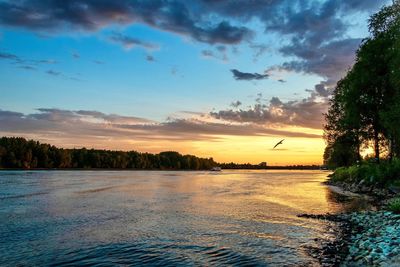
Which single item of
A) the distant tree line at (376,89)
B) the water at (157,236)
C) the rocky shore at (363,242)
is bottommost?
the water at (157,236)

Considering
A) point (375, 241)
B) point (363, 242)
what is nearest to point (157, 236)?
point (363, 242)

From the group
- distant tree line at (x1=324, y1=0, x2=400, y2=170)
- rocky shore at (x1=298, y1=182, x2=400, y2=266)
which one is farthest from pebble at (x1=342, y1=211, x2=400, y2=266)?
distant tree line at (x1=324, y1=0, x2=400, y2=170)

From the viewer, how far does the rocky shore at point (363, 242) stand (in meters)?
15.4

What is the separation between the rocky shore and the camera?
15.4 m

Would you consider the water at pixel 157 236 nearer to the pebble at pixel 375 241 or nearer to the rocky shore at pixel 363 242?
the rocky shore at pixel 363 242

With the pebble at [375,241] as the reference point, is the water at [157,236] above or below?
below

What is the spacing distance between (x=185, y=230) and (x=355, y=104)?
39.7m

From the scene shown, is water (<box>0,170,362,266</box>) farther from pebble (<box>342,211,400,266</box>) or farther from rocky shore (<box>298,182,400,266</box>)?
pebble (<box>342,211,400,266</box>)

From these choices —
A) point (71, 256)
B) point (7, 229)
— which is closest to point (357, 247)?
point (71, 256)

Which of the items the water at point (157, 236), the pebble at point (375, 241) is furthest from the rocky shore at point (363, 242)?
the water at point (157, 236)

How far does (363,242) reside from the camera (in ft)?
60.2

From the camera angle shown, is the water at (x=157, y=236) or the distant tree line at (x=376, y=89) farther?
the distant tree line at (x=376, y=89)

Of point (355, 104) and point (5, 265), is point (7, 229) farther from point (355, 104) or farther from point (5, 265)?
point (355, 104)

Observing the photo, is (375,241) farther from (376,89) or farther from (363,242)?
(376,89)
